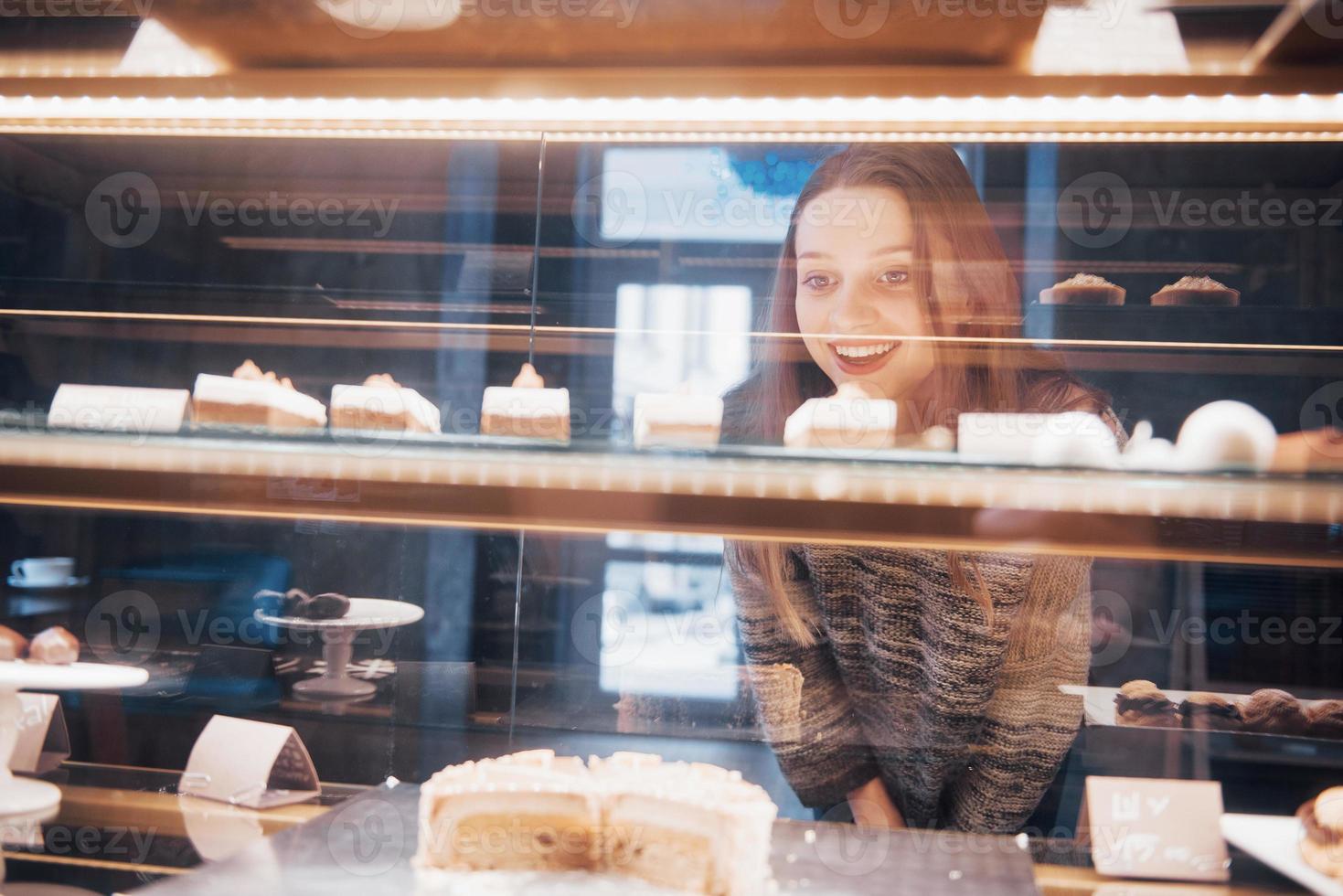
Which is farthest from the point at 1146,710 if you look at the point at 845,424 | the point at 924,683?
the point at 845,424

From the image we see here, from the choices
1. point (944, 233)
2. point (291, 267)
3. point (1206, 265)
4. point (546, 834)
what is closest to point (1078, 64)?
point (944, 233)

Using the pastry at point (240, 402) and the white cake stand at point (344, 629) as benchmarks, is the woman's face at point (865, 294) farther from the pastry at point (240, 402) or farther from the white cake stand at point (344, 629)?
the white cake stand at point (344, 629)

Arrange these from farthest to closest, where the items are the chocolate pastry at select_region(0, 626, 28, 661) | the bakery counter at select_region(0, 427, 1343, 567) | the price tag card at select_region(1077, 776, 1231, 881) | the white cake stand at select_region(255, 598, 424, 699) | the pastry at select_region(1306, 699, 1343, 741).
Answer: the white cake stand at select_region(255, 598, 424, 699)
the pastry at select_region(1306, 699, 1343, 741)
the chocolate pastry at select_region(0, 626, 28, 661)
the price tag card at select_region(1077, 776, 1231, 881)
the bakery counter at select_region(0, 427, 1343, 567)

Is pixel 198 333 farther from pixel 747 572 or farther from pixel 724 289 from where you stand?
pixel 747 572

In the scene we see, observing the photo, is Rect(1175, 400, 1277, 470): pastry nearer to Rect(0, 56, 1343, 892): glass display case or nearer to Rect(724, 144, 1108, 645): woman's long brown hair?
Rect(0, 56, 1343, 892): glass display case

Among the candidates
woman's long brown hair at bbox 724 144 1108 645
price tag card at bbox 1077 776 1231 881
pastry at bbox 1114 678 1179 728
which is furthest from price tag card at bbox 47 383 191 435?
pastry at bbox 1114 678 1179 728

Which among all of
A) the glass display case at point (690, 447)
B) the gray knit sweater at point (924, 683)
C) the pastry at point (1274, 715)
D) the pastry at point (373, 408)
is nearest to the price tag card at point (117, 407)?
the glass display case at point (690, 447)

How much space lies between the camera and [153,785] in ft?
4.43

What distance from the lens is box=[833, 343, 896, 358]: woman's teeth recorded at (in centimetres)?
159

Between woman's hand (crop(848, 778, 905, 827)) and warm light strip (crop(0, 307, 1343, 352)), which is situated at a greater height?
warm light strip (crop(0, 307, 1343, 352))

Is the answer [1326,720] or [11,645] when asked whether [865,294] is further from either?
[11,645]

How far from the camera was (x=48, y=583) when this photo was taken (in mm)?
2230

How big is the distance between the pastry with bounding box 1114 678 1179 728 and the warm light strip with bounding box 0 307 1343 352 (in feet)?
2.37

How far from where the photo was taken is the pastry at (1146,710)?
1.64 m
